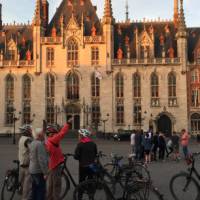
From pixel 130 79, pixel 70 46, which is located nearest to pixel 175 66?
pixel 130 79

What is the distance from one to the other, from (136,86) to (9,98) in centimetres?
1904

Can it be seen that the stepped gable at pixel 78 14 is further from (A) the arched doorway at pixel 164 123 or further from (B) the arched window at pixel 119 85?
(A) the arched doorway at pixel 164 123

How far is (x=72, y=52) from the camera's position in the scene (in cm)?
6631

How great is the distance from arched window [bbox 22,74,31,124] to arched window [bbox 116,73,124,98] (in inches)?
518

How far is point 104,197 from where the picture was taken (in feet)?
32.7

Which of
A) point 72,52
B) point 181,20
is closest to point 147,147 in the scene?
point 72,52

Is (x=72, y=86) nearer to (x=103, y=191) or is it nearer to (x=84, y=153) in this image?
(x=84, y=153)

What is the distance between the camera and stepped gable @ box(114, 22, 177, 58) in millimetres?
66600

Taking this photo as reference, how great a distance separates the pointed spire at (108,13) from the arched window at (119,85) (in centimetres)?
826

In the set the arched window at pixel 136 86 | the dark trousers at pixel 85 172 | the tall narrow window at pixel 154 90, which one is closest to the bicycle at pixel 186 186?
the dark trousers at pixel 85 172

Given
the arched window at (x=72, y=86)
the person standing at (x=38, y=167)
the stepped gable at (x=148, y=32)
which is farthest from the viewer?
the stepped gable at (x=148, y=32)

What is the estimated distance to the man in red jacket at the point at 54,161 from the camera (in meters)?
11.5

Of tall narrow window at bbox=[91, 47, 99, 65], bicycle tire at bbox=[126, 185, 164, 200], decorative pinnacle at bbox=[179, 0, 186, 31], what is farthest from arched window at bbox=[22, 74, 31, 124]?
bicycle tire at bbox=[126, 185, 164, 200]

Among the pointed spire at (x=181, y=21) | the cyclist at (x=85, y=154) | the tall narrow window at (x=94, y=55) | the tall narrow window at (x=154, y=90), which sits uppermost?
the pointed spire at (x=181, y=21)
